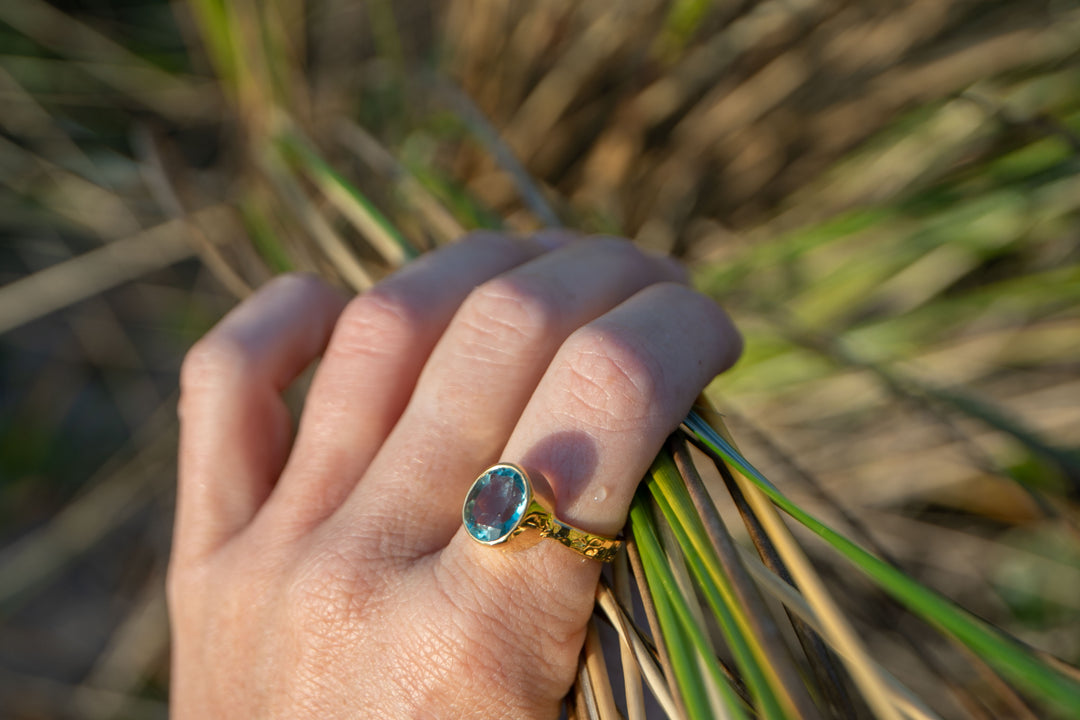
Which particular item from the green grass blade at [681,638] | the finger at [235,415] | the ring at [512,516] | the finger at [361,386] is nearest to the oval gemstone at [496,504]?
the ring at [512,516]

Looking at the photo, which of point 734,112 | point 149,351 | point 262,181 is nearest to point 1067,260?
point 734,112

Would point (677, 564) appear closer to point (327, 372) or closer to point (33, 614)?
point (327, 372)

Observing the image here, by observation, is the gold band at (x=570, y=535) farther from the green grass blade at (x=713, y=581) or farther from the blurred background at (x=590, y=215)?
the blurred background at (x=590, y=215)

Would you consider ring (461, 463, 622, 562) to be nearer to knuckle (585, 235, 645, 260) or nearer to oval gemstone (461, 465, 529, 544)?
oval gemstone (461, 465, 529, 544)

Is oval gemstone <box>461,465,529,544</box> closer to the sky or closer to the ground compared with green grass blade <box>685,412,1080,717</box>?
closer to the sky

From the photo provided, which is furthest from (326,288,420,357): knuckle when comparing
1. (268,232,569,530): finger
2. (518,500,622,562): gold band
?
(518,500,622,562): gold band

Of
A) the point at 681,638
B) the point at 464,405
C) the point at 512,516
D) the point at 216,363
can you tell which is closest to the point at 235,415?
the point at 216,363

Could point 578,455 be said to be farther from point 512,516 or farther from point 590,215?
point 590,215
